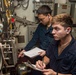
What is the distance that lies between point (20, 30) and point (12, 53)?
146cm

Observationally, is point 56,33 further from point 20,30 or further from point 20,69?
point 20,30

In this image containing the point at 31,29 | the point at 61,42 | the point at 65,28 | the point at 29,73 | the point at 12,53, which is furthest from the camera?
the point at 31,29

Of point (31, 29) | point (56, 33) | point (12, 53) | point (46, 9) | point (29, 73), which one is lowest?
point (29, 73)

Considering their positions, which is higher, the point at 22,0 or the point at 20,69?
the point at 22,0

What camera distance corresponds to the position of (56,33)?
1.34 metres

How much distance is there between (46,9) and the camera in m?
2.06

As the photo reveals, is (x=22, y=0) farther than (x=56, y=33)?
Yes

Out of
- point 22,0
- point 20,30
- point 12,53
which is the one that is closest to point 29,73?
point 12,53

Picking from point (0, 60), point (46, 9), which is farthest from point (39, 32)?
point (0, 60)

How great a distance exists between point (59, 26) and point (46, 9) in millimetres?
816

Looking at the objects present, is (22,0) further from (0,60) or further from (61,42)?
(61,42)

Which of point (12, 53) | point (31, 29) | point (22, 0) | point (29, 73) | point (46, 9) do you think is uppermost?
point (22, 0)

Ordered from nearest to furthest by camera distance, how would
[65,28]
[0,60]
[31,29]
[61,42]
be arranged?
[65,28] < [61,42] < [0,60] < [31,29]

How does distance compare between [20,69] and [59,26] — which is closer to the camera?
[59,26]
